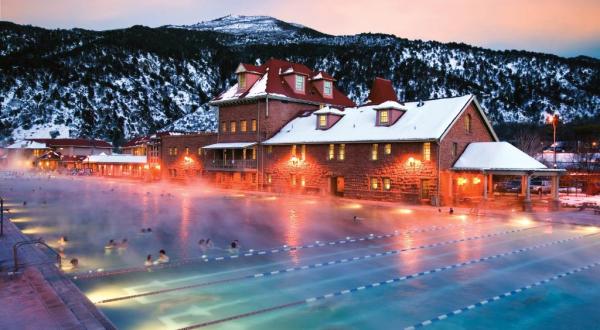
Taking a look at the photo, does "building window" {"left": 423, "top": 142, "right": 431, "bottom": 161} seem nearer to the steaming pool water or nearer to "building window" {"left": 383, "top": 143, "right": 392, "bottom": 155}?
"building window" {"left": 383, "top": 143, "right": 392, "bottom": 155}

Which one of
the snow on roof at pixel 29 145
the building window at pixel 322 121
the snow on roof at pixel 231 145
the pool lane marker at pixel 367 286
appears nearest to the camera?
the pool lane marker at pixel 367 286

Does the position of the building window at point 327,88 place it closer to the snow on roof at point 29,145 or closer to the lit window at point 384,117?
the lit window at point 384,117

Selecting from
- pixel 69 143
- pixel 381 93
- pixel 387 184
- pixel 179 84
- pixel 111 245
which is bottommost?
pixel 111 245

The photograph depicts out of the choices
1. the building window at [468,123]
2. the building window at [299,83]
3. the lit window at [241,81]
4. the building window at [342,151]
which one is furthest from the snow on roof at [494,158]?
the lit window at [241,81]

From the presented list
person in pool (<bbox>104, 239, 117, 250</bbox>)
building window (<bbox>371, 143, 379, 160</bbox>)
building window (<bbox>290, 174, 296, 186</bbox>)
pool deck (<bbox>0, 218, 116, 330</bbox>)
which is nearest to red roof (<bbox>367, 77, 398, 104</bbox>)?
building window (<bbox>290, 174, 296, 186</bbox>)

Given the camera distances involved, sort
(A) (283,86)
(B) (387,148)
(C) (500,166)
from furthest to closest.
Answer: (A) (283,86) < (B) (387,148) < (C) (500,166)

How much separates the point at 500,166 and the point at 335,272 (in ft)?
72.4

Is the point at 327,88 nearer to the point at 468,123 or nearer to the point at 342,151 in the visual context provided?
the point at 342,151

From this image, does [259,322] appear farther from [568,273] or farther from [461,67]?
[461,67]

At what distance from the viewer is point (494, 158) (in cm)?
3309

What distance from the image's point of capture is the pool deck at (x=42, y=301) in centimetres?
835

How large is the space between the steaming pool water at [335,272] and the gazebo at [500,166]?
19.0 feet

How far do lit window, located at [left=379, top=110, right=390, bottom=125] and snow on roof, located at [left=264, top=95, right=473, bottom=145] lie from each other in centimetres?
48

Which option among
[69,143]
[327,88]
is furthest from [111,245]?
[69,143]
